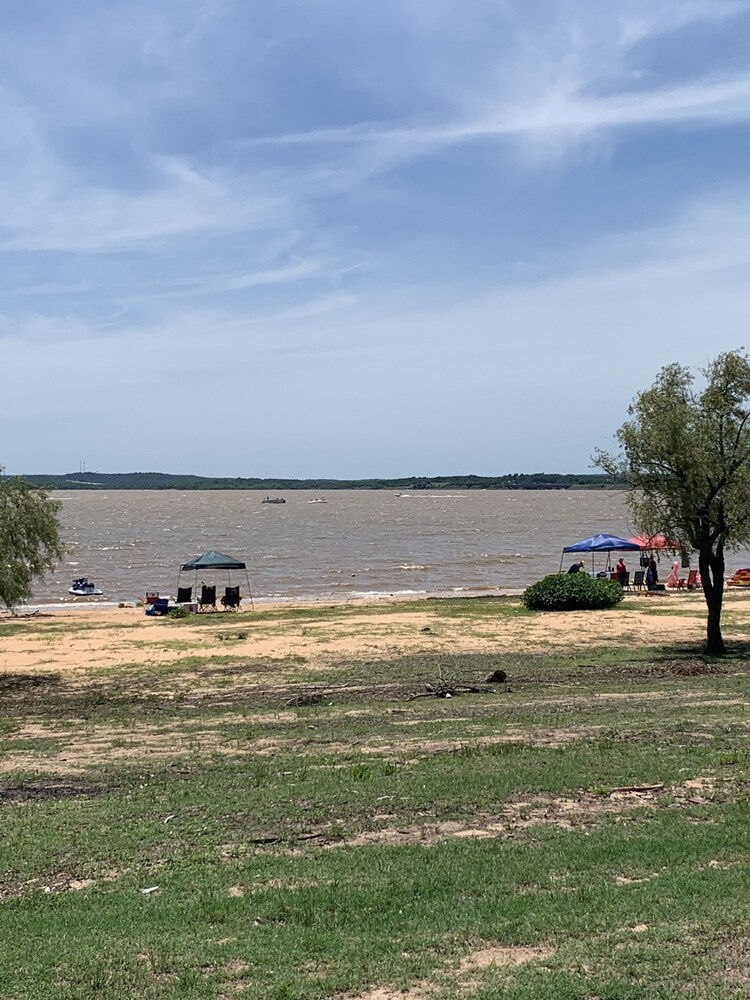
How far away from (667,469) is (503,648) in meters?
5.72

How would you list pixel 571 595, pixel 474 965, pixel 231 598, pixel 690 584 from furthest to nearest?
1. pixel 690 584
2. pixel 231 598
3. pixel 571 595
4. pixel 474 965

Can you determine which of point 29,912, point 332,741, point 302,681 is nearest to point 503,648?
point 302,681

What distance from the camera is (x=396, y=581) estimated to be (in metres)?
52.9

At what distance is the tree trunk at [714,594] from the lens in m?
21.2

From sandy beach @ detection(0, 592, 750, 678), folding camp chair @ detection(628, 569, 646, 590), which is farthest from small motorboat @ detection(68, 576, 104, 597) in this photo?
folding camp chair @ detection(628, 569, 646, 590)

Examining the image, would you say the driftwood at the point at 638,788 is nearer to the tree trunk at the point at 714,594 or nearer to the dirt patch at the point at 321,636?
the dirt patch at the point at 321,636

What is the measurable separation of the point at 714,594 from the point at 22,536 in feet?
47.9

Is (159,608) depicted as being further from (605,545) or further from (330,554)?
(330,554)

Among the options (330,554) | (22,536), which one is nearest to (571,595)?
(22,536)

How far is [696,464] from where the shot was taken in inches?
805

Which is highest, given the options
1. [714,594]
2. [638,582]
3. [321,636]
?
[714,594]

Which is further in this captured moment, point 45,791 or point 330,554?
point 330,554

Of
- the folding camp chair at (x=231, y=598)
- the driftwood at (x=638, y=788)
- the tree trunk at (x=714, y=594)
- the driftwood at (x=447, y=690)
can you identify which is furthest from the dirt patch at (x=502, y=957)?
the folding camp chair at (x=231, y=598)

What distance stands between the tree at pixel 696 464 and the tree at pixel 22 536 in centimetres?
1175
